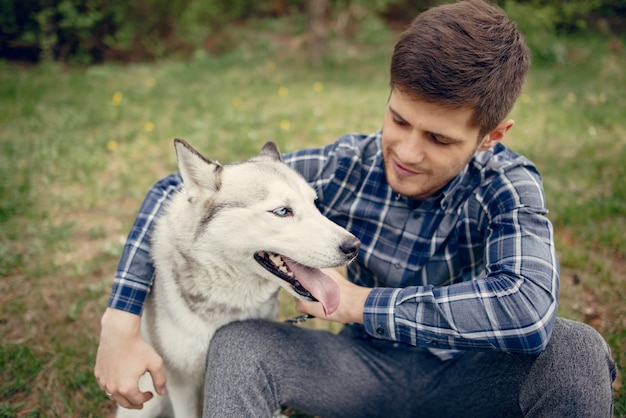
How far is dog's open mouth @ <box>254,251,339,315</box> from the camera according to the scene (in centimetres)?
199

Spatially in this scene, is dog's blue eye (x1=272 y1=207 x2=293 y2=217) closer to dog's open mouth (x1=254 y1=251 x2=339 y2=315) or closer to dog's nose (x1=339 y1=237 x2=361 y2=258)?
dog's open mouth (x1=254 y1=251 x2=339 y2=315)

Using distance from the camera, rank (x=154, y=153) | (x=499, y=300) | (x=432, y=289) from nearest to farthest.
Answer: (x=499, y=300) → (x=432, y=289) → (x=154, y=153)

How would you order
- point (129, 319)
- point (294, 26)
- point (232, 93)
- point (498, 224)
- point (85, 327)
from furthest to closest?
point (294, 26)
point (232, 93)
point (85, 327)
point (129, 319)
point (498, 224)

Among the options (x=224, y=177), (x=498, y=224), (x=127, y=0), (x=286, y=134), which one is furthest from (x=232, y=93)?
(x=498, y=224)

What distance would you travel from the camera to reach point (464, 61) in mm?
1970

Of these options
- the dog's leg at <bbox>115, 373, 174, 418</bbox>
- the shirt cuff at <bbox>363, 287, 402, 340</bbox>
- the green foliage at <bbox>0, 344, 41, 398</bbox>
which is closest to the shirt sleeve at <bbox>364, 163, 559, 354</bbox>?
the shirt cuff at <bbox>363, 287, 402, 340</bbox>

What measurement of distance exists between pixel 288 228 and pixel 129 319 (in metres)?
0.87

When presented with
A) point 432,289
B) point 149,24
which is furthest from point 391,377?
point 149,24

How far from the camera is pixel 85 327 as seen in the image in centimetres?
300

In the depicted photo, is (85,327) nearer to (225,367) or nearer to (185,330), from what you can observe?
(185,330)

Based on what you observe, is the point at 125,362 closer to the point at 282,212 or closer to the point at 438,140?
the point at 282,212

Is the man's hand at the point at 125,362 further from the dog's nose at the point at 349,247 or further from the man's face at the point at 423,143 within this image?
the man's face at the point at 423,143

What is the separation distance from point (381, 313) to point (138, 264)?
121 cm

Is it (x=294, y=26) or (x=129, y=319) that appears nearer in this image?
(x=129, y=319)
